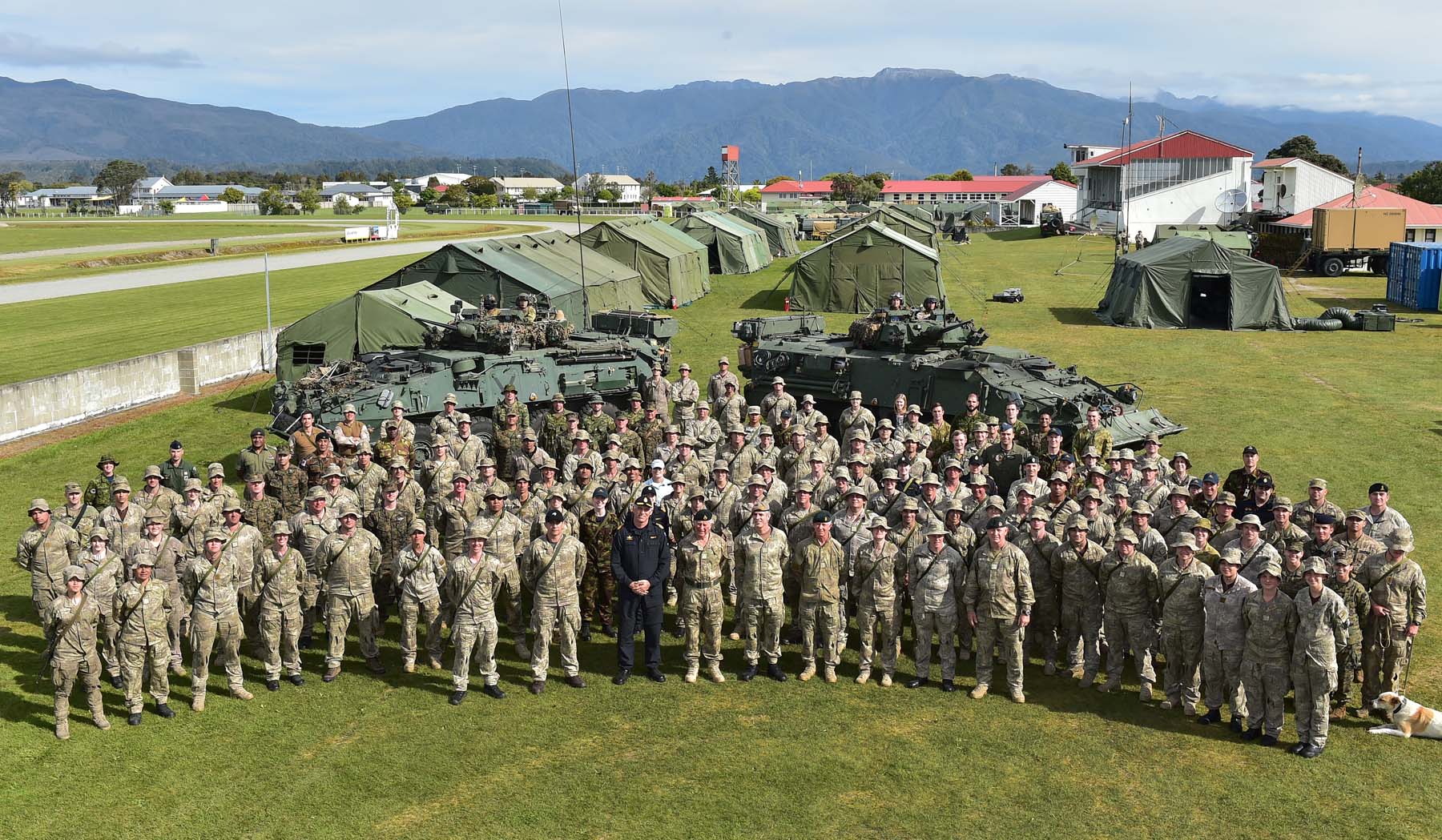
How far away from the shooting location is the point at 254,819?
8523 mm

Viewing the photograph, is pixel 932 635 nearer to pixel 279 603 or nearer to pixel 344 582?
pixel 344 582

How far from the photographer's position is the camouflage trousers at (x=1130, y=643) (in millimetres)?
10266

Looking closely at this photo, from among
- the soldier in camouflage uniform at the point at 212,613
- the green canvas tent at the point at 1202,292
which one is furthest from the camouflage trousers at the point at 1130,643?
the green canvas tent at the point at 1202,292

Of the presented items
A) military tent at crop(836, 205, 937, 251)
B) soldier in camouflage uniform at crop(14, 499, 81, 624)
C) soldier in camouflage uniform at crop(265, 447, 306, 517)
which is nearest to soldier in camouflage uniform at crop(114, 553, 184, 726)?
soldier in camouflage uniform at crop(14, 499, 81, 624)

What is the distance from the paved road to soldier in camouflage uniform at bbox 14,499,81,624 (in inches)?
1274

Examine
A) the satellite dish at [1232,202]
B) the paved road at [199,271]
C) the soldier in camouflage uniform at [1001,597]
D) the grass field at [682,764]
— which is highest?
the satellite dish at [1232,202]

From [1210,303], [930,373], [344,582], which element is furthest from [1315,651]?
[1210,303]

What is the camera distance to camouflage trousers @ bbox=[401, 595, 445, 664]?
11.0 metres

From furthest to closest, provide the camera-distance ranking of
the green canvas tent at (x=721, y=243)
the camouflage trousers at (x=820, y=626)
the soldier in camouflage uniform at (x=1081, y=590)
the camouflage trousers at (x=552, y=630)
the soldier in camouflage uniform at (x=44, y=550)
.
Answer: the green canvas tent at (x=721, y=243) < the soldier in camouflage uniform at (x=44, y=550) < the camouflage trousers at (x=820, y=626) < the camouflage trousers at (x=552, y=630) < the soldier in camouflage uniform at (x=1081, y=590)

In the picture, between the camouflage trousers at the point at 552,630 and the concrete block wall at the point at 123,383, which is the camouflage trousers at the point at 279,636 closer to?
the camouflage trousers at the point at 552,630

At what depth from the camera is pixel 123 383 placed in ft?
75.7

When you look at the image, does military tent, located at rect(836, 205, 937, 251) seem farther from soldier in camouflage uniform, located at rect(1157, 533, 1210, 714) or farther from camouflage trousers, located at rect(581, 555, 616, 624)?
soldier in camouflage uniform, located at rect(1157, 533, 1210, 714)

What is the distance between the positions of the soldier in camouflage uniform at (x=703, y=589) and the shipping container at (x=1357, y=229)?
42.4 metres

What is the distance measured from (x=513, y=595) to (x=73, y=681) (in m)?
3.67
